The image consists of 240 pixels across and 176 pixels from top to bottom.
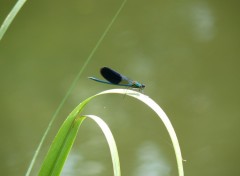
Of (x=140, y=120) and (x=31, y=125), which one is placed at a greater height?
(x=140, y=120)

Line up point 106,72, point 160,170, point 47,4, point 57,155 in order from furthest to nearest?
point 47,4 → point 160,170 → point 106,72 → point 57,155

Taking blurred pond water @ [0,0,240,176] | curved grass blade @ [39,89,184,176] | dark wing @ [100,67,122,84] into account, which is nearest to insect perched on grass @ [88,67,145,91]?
dark wing @ [100,67,122,84]

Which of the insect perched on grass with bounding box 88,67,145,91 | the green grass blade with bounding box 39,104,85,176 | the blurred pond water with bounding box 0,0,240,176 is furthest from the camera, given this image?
the blurred pond water with bounding box 0,0,240,176

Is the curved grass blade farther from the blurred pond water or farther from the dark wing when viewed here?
the blurred pond water

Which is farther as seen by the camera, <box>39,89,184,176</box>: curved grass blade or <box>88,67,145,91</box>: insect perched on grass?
<box>88,67,145,91</box>: insect perched on grass

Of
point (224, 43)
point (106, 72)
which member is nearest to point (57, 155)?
point (106, 72)

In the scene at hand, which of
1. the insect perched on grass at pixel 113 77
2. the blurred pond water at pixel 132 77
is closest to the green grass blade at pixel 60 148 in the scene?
the insect perched on grass at pixel 113 77

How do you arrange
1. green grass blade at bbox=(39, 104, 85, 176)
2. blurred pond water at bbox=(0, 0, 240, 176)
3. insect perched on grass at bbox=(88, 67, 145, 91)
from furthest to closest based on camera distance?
blurred pond water at bbox=(0, 0, 240, 176) < insect perched on grass at bbox=(88, 67, 145, 91) < green grass blade at bbox=(39, 104, 85, 176)

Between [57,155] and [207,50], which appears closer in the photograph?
[57,155]

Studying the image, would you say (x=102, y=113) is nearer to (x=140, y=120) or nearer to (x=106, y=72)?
(x=140, y=120)

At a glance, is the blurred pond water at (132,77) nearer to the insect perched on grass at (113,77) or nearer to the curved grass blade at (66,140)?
the insect perched on grass at (113,77)

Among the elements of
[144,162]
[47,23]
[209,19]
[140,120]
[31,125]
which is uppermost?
[209,19]
